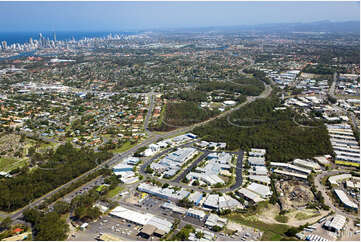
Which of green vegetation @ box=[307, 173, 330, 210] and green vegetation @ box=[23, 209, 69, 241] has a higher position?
green vegetation @ box=[307, 173, 330, 210]

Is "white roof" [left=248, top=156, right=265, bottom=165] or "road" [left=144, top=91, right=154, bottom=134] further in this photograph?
"road" [left=144, top=91, right=154, bottom=134]

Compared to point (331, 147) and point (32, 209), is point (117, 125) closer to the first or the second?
point (32, 209)

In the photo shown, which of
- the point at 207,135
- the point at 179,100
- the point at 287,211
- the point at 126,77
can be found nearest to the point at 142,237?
the point at 287,211

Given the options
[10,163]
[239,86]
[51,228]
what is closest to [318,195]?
[51,228]

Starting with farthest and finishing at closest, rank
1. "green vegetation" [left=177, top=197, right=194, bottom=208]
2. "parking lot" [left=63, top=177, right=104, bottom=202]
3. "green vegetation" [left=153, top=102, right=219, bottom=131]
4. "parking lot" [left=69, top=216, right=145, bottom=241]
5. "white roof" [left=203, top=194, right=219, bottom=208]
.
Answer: "green vegetation" [left=153, top=102, right=219, bottom=131]
"parking lot" [left=63, top=177, right=104, bottom=202]
"green vegetation" [left=177, top=197, right=194, bottom=208]
"white roof" [left=203, top=194, right=219, bottom=208]
"parking lot" [left=69, top=216, right=145, bottom=241]

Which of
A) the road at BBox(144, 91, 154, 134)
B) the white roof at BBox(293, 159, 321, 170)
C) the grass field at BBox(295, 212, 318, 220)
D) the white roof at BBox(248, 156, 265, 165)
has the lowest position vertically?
the grass field at BBox(295, 212, 318, 220)

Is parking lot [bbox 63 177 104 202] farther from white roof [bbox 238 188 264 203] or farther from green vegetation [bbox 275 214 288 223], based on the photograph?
green vegetation [bbox 275 214 288 223]

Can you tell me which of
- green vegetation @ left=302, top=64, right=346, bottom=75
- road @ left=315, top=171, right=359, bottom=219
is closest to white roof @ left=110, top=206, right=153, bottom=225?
road @ left=315, top=171, right=359, bottom=219
